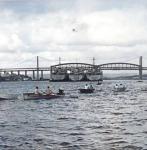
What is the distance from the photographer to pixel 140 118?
48.6 metres

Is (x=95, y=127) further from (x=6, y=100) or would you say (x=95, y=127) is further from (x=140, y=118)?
(x=6, y=100)

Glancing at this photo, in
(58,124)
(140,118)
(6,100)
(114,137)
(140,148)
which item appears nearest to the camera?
(140,148)

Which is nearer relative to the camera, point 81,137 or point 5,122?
point 81,137

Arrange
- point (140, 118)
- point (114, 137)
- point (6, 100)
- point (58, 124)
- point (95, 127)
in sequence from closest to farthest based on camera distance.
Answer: point (114, 137) < point (95, 127) < point (58, 124) < point (140, 118) < point (6, 100)

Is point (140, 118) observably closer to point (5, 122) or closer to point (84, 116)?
point (84, 116)

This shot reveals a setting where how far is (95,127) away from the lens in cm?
4184

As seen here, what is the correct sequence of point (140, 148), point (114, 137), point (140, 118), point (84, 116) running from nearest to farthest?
point (140, 148)
point (114, 137)
point (140, 118)
point (84, 116)

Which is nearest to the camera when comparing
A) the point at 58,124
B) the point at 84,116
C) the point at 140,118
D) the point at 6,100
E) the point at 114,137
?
the point at 114,137

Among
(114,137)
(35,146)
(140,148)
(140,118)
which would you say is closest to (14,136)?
(35,146)

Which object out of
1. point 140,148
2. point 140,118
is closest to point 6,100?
point 140,118

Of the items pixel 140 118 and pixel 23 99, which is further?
pixel 23 99

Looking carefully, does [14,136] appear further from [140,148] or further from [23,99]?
[23,99]

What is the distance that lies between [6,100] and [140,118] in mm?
36352

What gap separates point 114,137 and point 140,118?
515 inches
